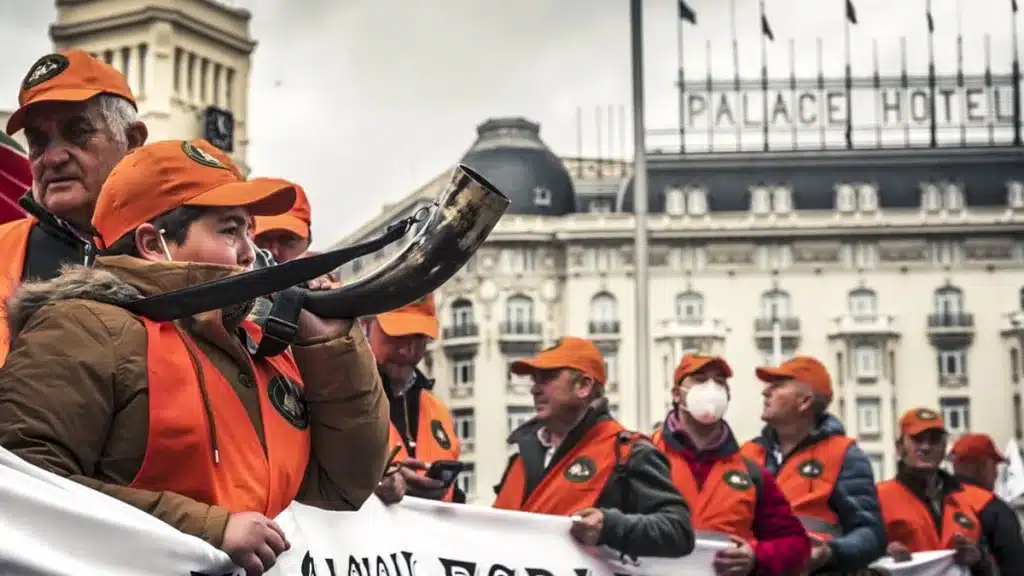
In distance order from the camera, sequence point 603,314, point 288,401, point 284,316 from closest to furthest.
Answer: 1. point 284,316
2. point 288,401
3. point 603,314

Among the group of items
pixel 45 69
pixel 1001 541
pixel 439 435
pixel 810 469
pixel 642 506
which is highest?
pixel 45 69

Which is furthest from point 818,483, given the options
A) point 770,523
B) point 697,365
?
point 697,365

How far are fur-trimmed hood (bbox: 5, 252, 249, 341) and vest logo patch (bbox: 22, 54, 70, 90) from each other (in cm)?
129

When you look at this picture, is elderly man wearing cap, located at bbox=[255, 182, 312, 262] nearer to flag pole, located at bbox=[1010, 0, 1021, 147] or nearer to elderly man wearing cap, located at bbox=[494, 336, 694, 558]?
elderly man wearing cap, located at bbox=[494, 336, 694, 558]

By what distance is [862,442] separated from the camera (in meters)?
79.5

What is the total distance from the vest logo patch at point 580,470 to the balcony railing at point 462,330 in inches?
2980

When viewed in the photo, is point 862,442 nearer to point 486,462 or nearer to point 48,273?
point 486,462

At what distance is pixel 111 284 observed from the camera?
3.84m

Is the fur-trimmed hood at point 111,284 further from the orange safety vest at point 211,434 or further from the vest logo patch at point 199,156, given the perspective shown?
the vest logo patch at point 199,156

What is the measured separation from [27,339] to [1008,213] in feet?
268

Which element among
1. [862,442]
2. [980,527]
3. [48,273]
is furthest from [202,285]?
[862,442]

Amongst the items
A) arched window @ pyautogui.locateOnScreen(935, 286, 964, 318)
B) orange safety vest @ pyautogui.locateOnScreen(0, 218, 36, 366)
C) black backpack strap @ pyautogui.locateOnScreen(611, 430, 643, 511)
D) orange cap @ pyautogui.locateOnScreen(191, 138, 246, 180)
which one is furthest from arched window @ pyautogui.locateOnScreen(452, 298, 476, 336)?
orange cap @ pyautogui.locateOnScreen(191, 138, 246, 180)

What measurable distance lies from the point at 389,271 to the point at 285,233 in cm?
274

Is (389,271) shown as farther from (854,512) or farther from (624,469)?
(854,512)
